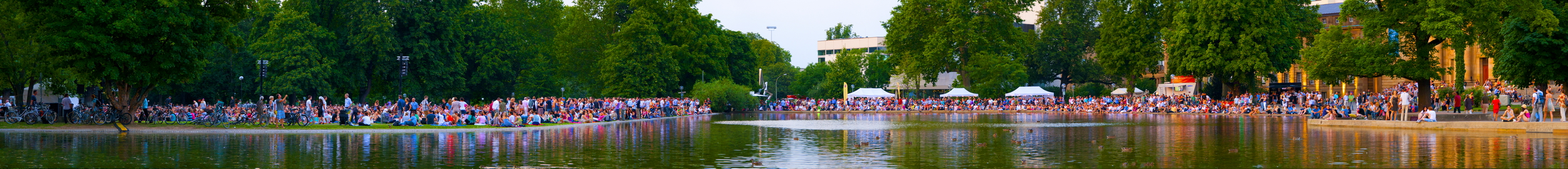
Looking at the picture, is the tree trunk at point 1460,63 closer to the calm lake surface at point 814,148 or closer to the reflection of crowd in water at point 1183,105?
the reflection of crowd in water at point 1183,105

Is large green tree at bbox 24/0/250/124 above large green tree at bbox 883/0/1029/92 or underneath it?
underneath

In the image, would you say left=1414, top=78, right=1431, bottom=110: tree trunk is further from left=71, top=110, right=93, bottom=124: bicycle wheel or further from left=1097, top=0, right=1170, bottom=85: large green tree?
left=71, top=110, right=93, bottom=124: bicycle wheel

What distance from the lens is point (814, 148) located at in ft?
64.3

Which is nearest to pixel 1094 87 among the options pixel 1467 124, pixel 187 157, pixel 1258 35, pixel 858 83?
pixel 858 83

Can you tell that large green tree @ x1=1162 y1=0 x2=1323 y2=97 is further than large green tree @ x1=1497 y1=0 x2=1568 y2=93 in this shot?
Yes

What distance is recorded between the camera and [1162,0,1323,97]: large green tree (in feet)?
178

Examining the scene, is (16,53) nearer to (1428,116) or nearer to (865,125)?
(865,125)

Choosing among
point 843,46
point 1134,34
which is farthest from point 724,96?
point 843,46

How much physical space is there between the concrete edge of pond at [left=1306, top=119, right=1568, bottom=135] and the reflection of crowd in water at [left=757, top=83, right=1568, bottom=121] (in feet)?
6.26

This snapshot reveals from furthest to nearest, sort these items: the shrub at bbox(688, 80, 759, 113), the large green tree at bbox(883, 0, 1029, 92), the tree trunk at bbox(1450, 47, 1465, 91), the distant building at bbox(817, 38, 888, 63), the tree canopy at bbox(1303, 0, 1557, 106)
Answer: the distant building at bbox(817, 38, 888, 63) < the large green tree at bbox(883, 0, 1029, 92) < the shrub at bbox(688, 80, 759, 113) < the tree trunk at bbox(1450, 47, 1465, 91) < the tree canopy at bbox(1303, 0, 1557, 106)

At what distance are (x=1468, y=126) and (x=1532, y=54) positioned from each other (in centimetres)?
923

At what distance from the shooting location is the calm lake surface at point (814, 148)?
15625 millimetres

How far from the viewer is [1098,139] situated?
74.6 ft

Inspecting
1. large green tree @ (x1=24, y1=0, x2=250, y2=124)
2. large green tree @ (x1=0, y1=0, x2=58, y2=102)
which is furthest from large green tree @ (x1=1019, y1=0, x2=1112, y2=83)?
large green tree @ (x1=24, y1=0, x2=250, y2=124)
